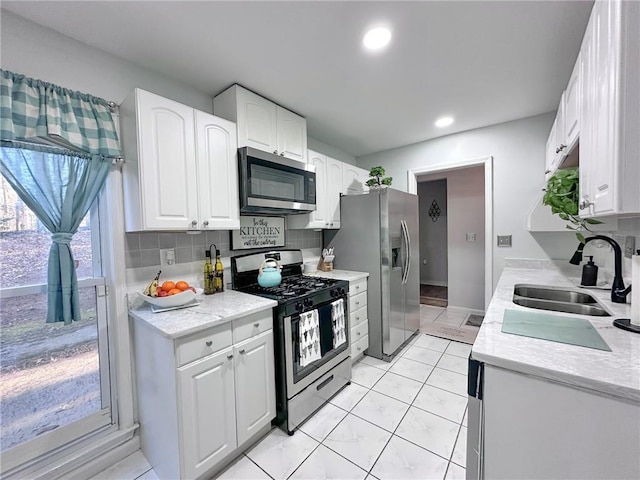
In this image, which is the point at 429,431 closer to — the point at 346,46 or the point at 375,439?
the point at 375,439

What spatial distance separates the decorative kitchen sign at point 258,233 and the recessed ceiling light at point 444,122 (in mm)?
2010

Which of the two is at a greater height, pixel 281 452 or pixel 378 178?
pixel 378 178

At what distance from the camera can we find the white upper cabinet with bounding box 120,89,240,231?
4.99ft

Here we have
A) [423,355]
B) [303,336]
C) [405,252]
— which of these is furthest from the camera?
[405,252]

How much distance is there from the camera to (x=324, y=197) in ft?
9.27

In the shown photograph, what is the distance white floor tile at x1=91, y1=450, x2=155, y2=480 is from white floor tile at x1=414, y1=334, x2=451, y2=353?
2.69m

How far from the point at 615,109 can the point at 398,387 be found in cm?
223

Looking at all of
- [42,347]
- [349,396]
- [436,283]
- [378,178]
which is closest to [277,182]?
[378,178]

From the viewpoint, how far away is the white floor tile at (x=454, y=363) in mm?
2503

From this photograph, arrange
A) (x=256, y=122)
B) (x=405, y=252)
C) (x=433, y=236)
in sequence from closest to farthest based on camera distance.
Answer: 1. (x=256, y=122)
2. (x=405, y=252)
3. (x=433, y=236)

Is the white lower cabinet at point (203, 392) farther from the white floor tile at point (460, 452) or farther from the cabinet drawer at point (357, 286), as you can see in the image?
the white floor tile at point (460, 452)

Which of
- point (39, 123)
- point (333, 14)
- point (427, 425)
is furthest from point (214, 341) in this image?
point (333, 14)

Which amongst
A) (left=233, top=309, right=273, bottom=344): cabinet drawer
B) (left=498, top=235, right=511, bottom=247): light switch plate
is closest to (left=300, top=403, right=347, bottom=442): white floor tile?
(left=233, top=309, right=273, bottom=344): cabinet drawer

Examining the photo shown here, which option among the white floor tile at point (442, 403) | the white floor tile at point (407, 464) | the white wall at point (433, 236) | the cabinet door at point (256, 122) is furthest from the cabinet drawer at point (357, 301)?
the white wall at point (433, 236)
